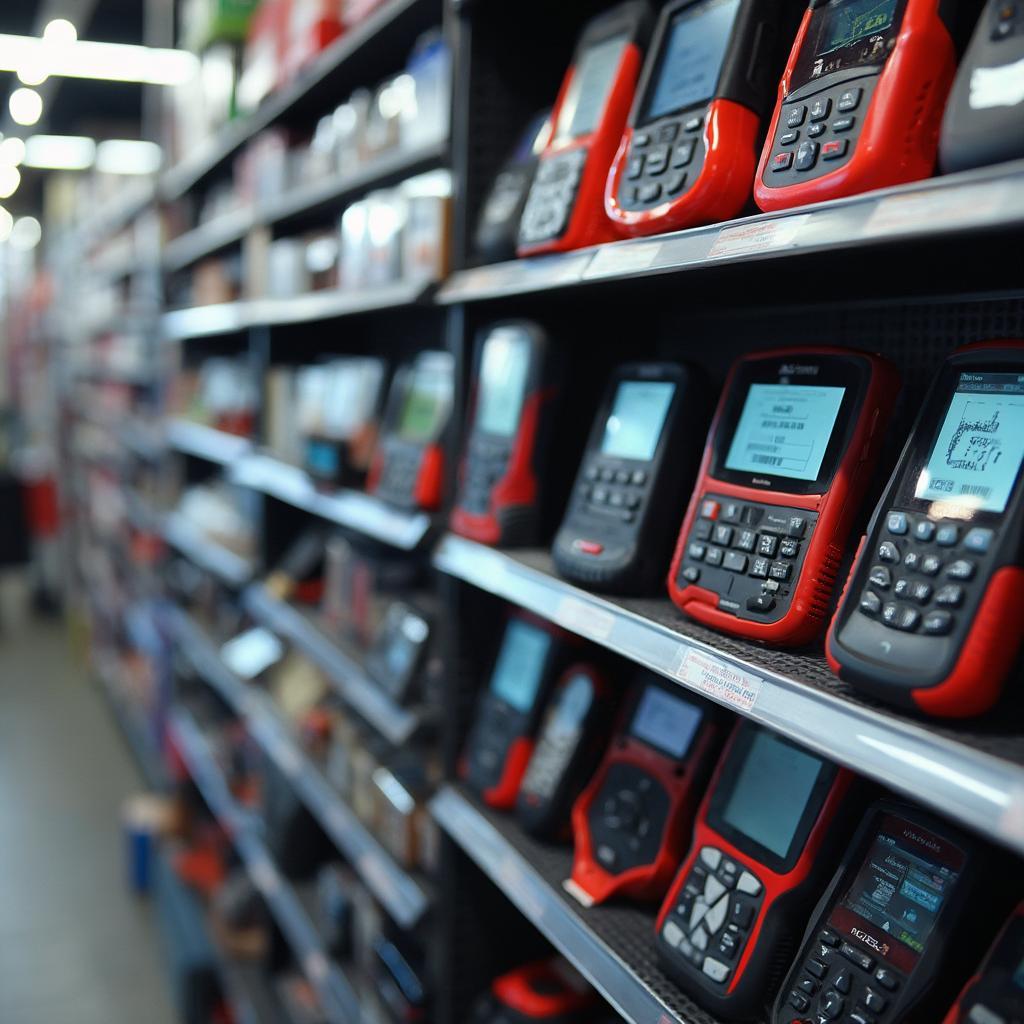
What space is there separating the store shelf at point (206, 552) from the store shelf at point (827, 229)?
6.22 feet

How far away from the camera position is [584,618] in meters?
1.14

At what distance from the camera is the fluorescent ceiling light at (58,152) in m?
8.20

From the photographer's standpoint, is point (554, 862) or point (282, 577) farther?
point (282, 577)

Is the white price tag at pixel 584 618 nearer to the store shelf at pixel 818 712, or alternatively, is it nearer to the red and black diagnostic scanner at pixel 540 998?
the store shelf at pixel 818 712

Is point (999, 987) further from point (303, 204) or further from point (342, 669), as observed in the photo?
point (303, 204)

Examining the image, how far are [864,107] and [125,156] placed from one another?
8350 millimetres

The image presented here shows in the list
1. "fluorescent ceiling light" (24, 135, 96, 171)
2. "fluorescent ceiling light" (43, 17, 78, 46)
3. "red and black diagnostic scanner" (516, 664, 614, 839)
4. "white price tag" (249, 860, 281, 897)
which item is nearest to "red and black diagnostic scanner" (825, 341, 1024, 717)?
"red and black diagnostic scanner" (516, 664, 614, 839)

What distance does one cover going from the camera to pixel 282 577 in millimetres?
A: 2617

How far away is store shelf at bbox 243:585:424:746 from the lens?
172 cm

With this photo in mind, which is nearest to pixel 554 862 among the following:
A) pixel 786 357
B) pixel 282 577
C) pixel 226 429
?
pixel 786 357

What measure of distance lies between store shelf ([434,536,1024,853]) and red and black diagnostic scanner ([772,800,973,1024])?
0.56 feet

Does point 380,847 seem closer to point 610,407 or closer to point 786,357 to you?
point 610,407

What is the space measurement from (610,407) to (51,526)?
7.61 metres

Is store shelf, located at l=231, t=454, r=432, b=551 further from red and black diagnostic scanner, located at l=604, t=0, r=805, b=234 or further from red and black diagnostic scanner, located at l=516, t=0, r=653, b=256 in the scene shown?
red and black diagnostic scanner, located at l=604, t=0, r=805, b=234
